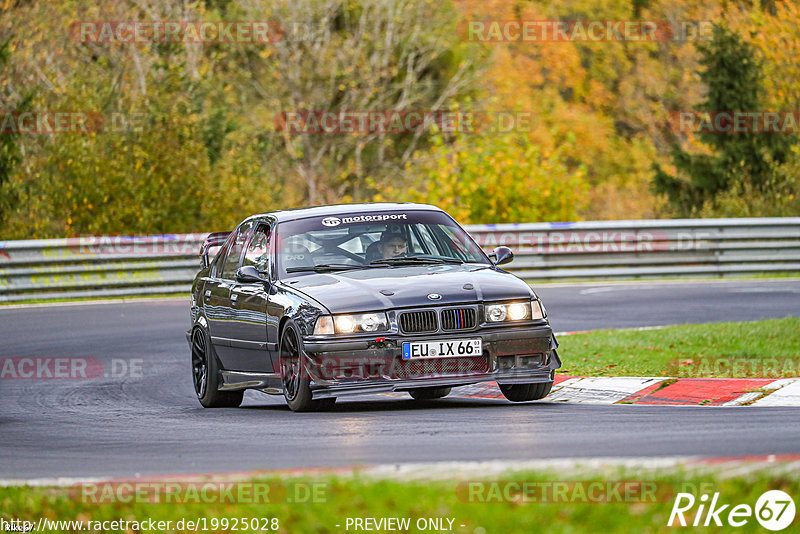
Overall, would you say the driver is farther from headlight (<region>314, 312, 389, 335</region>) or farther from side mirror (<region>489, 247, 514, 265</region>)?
headlight (<region>314, 312, 389, 335</region>)

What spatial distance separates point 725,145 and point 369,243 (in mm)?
24806

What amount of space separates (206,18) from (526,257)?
24006mm

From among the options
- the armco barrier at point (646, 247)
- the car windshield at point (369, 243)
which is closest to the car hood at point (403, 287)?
the car windshield at point (369, 243)

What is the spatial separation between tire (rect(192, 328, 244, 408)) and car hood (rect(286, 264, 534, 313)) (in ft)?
4.90

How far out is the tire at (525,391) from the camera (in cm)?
1149

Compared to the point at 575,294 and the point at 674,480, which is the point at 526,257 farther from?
the point at 674,480

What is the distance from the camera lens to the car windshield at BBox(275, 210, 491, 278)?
11.9m

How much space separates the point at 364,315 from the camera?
1068cm

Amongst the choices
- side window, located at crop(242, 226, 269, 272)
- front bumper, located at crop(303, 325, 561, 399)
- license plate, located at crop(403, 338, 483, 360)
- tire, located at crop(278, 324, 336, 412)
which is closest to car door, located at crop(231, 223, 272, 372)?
side window, located at crop(242, 226, 269, 272)

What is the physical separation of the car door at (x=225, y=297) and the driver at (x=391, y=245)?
1432 mm

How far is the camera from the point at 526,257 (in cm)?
2644

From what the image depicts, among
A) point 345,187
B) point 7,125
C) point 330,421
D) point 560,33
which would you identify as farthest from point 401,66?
point 330,421

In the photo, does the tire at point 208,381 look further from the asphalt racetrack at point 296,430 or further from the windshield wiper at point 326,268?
the windshield wiper at point 326,268

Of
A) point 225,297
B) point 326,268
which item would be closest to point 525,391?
point 326,268
